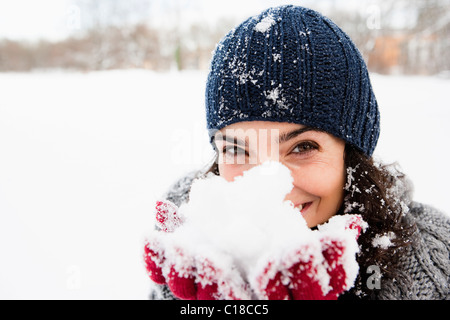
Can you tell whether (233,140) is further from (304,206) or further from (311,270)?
(311,270)

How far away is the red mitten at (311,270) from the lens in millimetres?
757

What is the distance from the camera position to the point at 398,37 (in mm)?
12188

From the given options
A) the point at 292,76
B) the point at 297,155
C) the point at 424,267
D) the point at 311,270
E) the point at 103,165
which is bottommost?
the point at 103,165

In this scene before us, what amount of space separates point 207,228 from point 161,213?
0.29 meters

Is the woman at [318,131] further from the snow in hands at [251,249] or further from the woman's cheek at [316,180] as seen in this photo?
the snow in hands at [251,249]

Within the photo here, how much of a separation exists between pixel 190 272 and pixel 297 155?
24.6 inches

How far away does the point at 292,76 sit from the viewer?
121 centimetres

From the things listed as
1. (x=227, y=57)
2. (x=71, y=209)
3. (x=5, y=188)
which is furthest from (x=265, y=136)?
(x=5, y=188)

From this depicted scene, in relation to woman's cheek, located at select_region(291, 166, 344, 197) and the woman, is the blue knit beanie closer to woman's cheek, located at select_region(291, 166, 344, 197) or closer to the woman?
the woman

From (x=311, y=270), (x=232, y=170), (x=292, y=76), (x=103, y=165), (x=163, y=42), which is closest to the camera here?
(x=311, y=270)

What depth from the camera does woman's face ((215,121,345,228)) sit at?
1.22 metres

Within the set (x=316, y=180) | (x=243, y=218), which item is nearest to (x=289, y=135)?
(x=316, y=180)

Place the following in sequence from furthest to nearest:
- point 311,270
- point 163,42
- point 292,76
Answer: point 163,42 < point 292,76 < point 311,270
